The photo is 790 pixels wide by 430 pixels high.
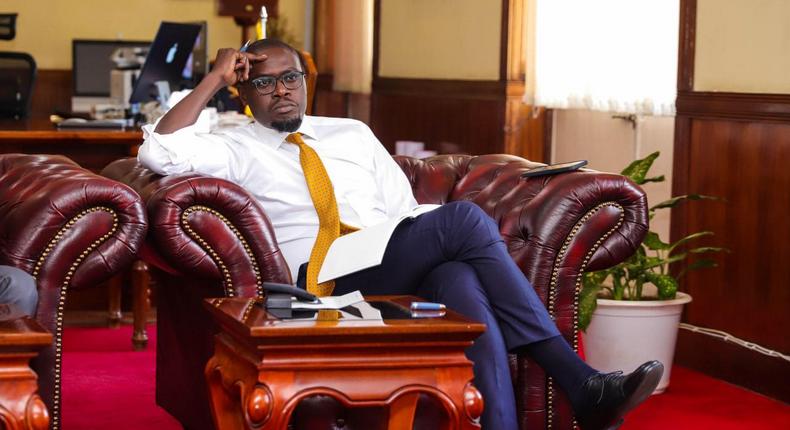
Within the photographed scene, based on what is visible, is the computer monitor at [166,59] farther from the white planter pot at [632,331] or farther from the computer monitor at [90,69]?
the white planter pot at [632,331]

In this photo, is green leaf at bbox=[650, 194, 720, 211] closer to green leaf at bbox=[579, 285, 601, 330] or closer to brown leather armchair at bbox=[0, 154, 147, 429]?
green leaf at bbox=[579, 285, 601, 330]

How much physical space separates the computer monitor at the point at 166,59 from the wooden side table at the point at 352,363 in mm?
3496

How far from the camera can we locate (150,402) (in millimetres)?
3566

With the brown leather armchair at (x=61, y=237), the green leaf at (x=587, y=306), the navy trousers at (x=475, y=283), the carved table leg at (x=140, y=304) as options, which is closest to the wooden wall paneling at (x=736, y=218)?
the green leaf at (x=587, y=306)

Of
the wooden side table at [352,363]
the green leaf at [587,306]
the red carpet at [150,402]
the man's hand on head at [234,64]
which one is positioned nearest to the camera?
the wooden side table at [352,363]

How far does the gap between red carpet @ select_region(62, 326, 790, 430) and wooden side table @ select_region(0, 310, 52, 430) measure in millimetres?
1276

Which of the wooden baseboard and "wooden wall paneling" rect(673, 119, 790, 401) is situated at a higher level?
"wooden wall paneling" rect(673, 119, 790, 401)

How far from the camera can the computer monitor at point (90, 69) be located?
8.01 m

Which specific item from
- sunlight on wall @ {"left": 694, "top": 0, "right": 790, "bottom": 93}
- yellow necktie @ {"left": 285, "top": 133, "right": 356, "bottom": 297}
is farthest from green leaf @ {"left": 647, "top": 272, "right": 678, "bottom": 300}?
yellow necktie @ {"left": 285, "top": 133, "right": 356, "bottom": 297}

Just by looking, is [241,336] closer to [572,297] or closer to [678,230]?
[572,297]

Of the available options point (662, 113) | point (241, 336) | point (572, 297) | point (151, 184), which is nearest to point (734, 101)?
point (662, 113)

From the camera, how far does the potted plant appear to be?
3.71m

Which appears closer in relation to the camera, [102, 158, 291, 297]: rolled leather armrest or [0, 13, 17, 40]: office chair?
[102, 158, 291, 297]: rolled leather armrest

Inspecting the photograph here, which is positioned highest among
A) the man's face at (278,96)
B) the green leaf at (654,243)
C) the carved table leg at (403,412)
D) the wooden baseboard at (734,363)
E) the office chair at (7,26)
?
the office chair at (7,26)
